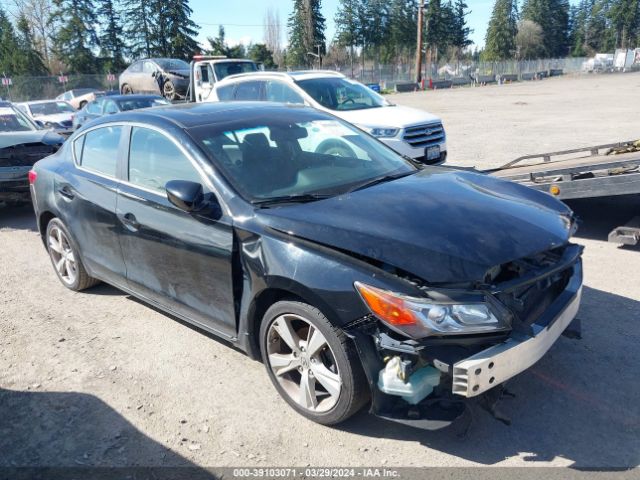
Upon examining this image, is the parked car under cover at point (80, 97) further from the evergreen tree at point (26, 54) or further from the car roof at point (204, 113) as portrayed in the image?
the evergreen tree at point (26, 54)

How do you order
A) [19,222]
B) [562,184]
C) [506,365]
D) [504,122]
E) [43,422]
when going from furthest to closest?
[504,122], [19,222], [562,184], [43,422], [506,365]

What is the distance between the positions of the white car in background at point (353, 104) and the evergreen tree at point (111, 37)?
58.0m

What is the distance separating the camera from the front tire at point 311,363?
2902mm

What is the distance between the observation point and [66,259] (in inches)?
211

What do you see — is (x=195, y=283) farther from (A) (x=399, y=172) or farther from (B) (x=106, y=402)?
(A) (x=399, y=172)

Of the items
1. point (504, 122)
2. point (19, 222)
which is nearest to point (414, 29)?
point (504, 122)

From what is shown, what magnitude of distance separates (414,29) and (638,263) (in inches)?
3690

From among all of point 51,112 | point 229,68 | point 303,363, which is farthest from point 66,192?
point 51,112

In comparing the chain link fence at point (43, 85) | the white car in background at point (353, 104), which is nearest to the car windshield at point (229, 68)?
the white car in background at point (353, 104)

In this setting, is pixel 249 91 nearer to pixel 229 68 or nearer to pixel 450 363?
pixel 229 68

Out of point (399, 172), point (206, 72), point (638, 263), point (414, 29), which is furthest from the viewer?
point (414, 29)

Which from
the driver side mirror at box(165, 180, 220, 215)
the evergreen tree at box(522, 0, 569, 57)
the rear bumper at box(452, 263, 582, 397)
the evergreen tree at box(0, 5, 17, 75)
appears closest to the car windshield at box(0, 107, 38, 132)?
the driver side mirror at box(165, 180, 220, 215)

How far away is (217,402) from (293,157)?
1.74m

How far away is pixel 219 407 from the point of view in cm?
344
